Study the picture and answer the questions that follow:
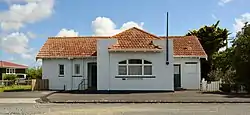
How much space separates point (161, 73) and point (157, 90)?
1.32m

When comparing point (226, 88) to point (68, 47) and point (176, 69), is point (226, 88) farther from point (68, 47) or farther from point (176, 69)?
point (68, 47)

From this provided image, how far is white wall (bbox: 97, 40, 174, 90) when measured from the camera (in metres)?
30.7

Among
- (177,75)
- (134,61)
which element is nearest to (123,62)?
(134,61)

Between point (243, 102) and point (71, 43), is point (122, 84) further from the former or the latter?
point (243, 102)

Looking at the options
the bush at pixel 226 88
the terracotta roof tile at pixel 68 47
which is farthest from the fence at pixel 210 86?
the terracotta roof tile at pixel 68 47

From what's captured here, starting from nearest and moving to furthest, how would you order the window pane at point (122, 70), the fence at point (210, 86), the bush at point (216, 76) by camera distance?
the window pane at point (122, 70), the fence at point (210, 86), the bush at point (216, 76)

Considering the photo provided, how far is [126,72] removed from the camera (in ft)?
101

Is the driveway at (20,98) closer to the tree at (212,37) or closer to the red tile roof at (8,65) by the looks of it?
the tree at (212,37)

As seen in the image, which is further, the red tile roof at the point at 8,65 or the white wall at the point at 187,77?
the red tile roof at the point at 8,65

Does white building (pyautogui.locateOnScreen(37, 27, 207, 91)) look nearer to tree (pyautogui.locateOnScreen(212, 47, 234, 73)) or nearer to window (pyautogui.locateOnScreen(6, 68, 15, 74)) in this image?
tree (pyautogui.locateOnScreen(212, 47, 234, 73))

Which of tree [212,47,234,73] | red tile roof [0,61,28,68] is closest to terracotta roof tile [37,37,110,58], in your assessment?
tree [212,47,234,73]

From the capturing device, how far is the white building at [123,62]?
30.7 meters

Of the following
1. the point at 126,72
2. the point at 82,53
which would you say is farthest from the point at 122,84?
the point at 82,53

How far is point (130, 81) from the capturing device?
30875 millimetres
